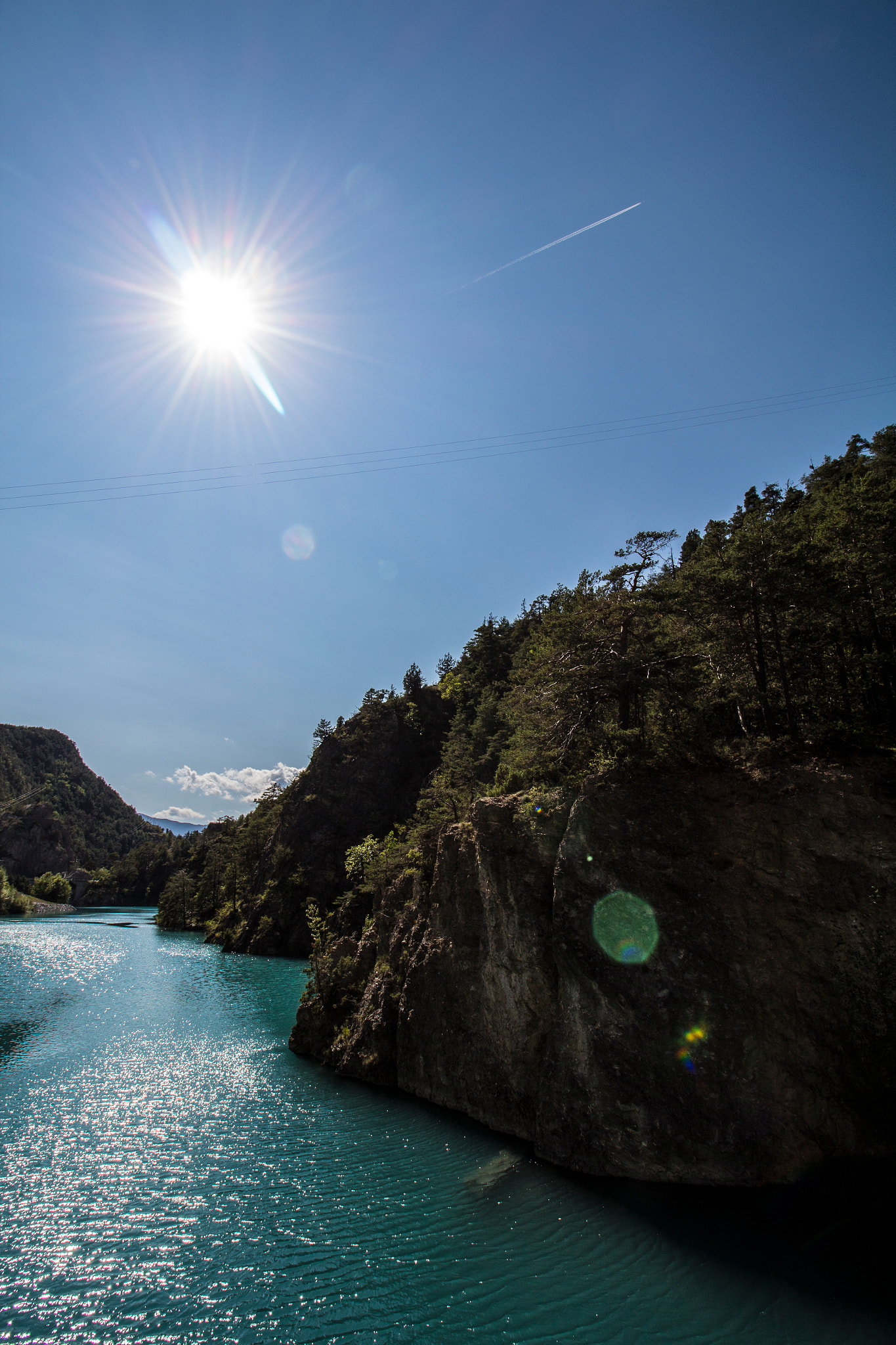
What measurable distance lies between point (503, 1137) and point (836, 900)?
36.3 ft

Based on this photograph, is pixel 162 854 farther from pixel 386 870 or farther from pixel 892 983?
pixel 892 983

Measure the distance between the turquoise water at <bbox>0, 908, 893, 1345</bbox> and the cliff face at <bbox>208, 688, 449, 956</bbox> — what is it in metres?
40.8

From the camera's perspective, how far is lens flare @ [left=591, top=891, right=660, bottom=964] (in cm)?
1360

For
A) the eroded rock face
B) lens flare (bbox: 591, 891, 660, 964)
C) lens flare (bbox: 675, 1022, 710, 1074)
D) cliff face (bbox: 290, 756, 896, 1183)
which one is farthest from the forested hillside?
the eroded rock face

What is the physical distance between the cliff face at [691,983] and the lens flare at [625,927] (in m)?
0.16

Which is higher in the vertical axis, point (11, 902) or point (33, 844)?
point (33, 844)

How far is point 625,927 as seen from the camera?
45.7 feet

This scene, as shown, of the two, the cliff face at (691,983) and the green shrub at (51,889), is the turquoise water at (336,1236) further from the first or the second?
the green shrub at (51,889)

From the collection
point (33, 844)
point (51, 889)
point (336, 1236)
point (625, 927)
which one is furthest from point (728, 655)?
point (33, 844)

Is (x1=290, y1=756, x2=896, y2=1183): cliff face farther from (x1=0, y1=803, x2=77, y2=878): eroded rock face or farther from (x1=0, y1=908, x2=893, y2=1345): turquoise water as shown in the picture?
(x1=0, y1=803, x2=77, y2=878): eroded rock face

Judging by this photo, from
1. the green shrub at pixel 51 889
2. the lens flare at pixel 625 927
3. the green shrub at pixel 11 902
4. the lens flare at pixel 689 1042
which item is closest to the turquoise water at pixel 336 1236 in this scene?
the lens flare at pixel 689 1042

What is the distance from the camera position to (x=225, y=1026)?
87.4ft

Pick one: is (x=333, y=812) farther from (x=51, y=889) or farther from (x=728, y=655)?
(x=51, y=889)

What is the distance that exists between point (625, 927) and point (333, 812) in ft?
177
